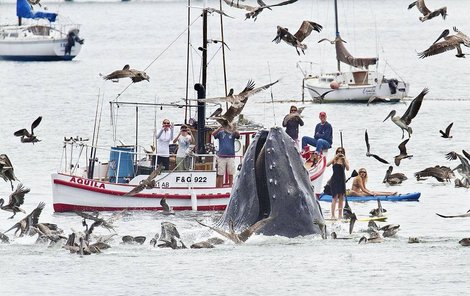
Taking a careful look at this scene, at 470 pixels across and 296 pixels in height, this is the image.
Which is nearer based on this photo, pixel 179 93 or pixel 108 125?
pixel 108 125

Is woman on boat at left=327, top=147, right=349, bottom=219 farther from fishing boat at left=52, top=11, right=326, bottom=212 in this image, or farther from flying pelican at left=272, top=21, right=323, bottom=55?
fishing boat at left=52, top=11, right=326, bottom=212

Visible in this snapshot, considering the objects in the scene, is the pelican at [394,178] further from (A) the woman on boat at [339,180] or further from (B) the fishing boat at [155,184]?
(A) the woman on boat at [339,180]

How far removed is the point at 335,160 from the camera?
34.8 meters

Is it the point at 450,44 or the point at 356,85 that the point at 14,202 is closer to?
the point at 450,44

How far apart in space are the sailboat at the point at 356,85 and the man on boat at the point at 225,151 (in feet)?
132

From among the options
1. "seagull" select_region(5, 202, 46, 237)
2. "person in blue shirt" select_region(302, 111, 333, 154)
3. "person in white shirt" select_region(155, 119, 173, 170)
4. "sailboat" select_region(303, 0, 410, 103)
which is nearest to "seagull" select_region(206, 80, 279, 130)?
"person in white shirt" select_region(155, 119, 173, 170)

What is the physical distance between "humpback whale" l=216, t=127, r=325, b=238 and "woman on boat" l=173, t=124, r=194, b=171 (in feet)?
30.1

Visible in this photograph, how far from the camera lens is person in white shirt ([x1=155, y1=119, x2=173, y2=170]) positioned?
37.1 metres

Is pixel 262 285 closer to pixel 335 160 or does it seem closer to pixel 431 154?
pixel 335 160

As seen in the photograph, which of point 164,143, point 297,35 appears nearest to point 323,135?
point 164,143

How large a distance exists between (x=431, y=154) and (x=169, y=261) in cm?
2617

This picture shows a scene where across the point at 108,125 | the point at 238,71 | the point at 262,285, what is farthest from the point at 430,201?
the point at 238,71

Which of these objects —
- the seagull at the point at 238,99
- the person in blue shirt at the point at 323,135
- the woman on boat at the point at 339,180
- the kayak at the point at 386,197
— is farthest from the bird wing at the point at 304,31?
the kayak at the point at 386,197

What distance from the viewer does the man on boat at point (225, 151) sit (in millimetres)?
36500
